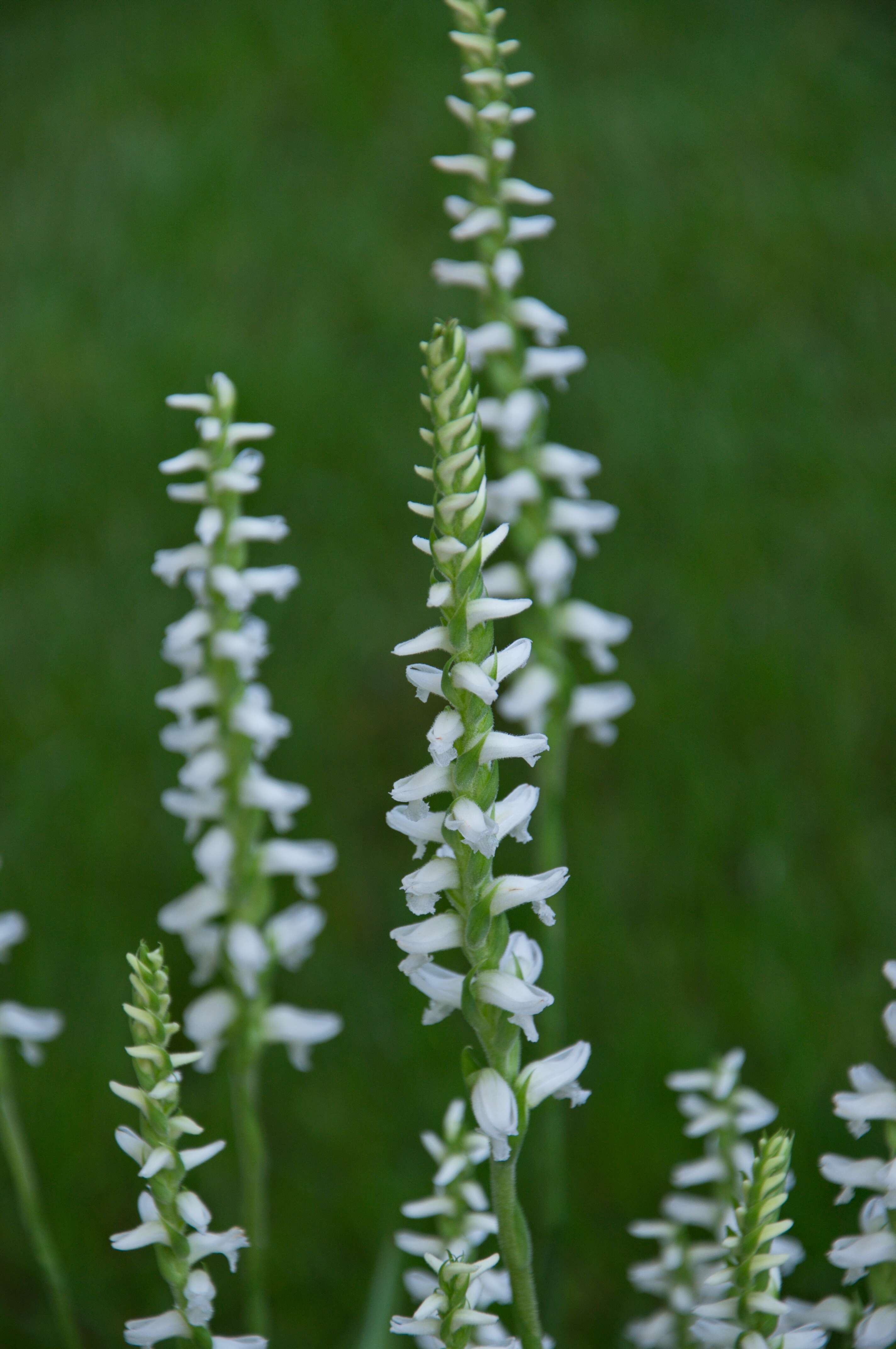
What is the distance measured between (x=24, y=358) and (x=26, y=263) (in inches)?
28.4

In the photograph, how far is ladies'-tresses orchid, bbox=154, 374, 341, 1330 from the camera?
1758 mm

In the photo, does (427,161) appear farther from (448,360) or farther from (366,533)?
(448,360)

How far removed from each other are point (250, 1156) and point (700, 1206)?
2.06ft

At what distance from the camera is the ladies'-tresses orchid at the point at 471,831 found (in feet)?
3.87

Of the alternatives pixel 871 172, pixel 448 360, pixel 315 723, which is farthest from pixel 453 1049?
pixel 871 172

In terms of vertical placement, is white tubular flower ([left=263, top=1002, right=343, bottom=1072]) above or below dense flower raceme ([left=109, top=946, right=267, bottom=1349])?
above

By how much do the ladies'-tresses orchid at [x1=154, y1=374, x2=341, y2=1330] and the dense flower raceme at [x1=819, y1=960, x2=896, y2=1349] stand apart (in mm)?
797

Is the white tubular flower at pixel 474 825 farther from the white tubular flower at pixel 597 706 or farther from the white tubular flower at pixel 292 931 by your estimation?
the white tubular flower at pixel 597 706

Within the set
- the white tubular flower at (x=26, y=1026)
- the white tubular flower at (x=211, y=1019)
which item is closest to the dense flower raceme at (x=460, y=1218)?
the white tubular flower at (x=211, y=1019)

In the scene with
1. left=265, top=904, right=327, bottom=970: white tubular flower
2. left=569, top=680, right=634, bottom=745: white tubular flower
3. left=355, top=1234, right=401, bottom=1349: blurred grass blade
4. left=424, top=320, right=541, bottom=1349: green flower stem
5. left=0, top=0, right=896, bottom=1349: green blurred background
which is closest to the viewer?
left=424, top=320, right=541, bottom=1349: green flower stem

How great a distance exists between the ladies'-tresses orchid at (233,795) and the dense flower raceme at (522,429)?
0.45 meters

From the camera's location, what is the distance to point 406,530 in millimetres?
4461

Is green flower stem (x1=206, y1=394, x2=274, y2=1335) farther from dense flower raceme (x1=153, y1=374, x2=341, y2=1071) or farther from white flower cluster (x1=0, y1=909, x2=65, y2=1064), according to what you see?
white flower cluster (x1=0, y1=909, x2=65, y2=1064)

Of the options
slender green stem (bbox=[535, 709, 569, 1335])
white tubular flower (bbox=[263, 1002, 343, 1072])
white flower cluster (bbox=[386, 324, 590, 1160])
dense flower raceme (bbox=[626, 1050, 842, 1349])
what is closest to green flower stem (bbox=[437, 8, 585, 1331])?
slender green stem (bbox=[535, 709, 569, 1335])
